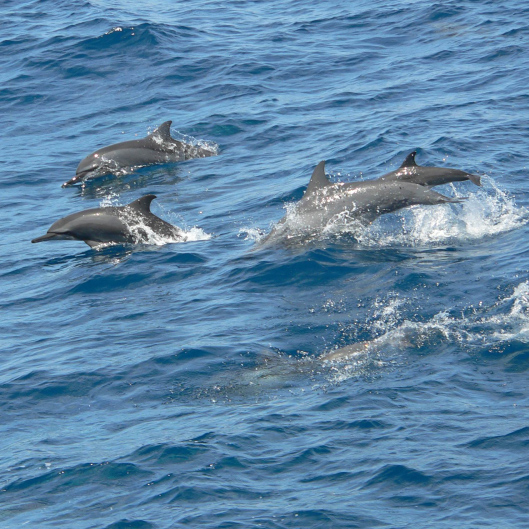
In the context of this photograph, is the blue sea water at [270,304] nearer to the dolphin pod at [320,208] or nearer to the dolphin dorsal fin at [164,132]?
the dolphin pod at [320,208]

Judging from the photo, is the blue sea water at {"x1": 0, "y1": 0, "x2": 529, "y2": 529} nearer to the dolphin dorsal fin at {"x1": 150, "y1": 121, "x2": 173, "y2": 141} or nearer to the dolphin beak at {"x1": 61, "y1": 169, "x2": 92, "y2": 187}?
the dolphin beak at {"x1": 61, "y1": 169, "x2": 92, "y2": 187}

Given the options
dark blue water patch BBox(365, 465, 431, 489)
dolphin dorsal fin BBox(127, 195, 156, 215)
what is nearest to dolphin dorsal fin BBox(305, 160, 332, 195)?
dolphin dorsal fin BBox(127, 195, 156, 215)

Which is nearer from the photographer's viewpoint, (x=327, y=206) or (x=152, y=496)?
(x=152, y=496)

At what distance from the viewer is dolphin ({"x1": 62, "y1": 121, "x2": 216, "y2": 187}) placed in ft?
64.3

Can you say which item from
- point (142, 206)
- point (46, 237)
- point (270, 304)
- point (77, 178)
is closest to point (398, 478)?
point (270, 304)

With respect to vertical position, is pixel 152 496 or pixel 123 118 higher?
pixel 123 118

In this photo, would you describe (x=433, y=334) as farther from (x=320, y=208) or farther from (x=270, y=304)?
(x=320, y=208)

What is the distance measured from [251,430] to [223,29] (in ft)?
72.9

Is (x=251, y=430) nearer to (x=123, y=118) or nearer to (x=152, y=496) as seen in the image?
(x=152, y=496)

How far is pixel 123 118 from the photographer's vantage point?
23.3m

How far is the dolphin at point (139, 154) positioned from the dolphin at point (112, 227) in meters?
3.92

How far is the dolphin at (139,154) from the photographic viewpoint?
19609mm

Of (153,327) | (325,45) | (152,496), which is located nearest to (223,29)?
(325,45)

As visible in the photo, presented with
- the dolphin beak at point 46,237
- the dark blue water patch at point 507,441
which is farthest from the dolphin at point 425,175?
the dark blue water patch at point 507,441
